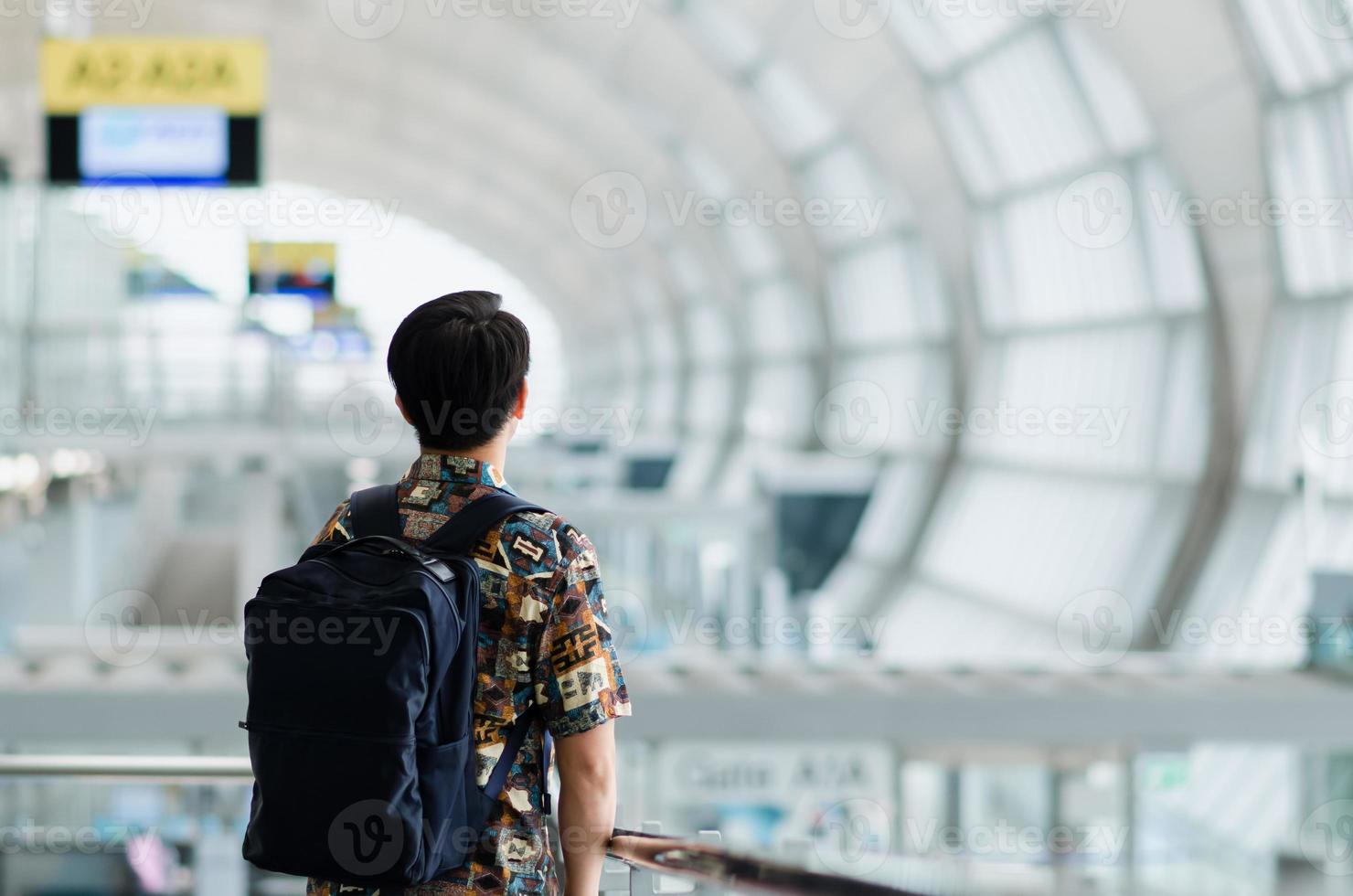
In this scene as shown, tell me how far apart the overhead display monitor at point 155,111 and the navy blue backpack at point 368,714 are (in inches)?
301

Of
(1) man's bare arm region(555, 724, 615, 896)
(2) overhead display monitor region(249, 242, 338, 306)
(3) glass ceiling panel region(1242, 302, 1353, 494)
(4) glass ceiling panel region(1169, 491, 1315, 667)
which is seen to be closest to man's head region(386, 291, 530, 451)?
(1) man's bare arm region(555, 724, 615, 896)

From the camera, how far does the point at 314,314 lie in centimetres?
3519

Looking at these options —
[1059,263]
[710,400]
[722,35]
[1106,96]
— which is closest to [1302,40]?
[1106,96]

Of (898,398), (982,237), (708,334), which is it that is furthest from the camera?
(708,334)

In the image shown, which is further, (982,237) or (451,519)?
(982,237)

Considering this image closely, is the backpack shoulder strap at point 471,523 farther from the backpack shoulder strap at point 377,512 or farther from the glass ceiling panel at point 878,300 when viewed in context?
the glass ceiling panel at point 878,300

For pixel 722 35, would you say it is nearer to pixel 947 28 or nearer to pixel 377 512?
pixel 947 28

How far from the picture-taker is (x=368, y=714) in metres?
1.84

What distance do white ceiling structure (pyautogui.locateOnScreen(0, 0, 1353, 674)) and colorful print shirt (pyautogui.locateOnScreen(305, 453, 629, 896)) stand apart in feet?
25.3

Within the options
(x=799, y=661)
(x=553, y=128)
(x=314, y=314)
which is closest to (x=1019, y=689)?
(x=799, y=661)

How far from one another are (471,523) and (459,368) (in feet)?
0.74

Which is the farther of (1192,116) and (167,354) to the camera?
(167,354)

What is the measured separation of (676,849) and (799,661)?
21.6 ft

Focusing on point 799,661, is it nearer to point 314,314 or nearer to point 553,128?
point 553,128
